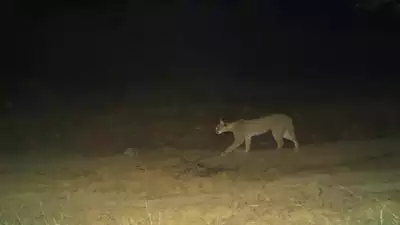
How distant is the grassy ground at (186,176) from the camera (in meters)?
Result: 7.13

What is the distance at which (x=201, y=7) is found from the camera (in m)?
26.1

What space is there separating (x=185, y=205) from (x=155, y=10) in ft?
62.6

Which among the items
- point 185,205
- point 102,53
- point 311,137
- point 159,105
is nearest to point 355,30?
point 102,53

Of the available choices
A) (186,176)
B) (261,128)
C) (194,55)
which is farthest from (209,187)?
(194,55)

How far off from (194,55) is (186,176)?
522 inches

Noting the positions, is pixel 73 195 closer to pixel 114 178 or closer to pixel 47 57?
pixel 114 178

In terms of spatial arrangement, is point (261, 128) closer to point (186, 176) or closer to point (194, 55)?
point (186, 176)

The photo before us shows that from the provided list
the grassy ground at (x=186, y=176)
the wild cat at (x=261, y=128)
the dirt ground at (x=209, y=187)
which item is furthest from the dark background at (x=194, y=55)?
the dirt ground at (x=209, y=187)

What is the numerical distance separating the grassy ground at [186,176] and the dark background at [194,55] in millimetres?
2222

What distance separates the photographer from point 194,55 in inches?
867

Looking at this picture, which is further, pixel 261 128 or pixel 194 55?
pixel 194 55

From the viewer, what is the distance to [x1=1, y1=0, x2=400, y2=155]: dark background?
54.7 feet

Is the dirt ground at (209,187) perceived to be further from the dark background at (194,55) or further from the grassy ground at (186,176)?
the dark background at (194,55)

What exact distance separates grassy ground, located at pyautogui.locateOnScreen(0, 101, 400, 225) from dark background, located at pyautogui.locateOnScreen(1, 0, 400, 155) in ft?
7.29
